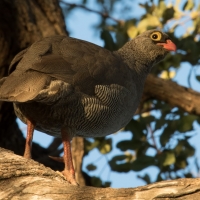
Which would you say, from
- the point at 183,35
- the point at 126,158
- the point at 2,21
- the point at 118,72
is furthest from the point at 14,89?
the point at 183,35

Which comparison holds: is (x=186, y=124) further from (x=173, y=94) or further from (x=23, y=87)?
(x=23, y=87)

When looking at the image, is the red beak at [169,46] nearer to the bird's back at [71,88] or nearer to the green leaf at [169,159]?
the bird's back at [71,88]

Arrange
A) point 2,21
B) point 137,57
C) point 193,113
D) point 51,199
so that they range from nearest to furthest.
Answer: point 51,199 → point 137,57 → point 2,21 → point 193,113

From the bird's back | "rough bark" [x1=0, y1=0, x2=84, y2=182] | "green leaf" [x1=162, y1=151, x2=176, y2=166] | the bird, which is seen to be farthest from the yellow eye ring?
"rough bark" [x1=0, y1=0, x2=84, y2=182]

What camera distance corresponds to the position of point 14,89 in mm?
4527

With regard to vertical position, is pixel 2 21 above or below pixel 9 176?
above

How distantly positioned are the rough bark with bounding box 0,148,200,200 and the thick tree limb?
3058 mm

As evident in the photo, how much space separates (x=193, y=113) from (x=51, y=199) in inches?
140

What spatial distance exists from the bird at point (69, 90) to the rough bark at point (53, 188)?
1.85 ft

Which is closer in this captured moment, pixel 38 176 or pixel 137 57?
pixel 38 176

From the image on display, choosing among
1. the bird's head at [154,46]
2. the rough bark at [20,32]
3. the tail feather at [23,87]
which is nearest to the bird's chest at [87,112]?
the tail feather at [23,87]

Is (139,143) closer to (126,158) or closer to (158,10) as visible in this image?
(126,158)

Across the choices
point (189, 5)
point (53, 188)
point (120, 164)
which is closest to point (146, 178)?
point (120, 164)

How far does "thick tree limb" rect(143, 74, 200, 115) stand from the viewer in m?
7.00
